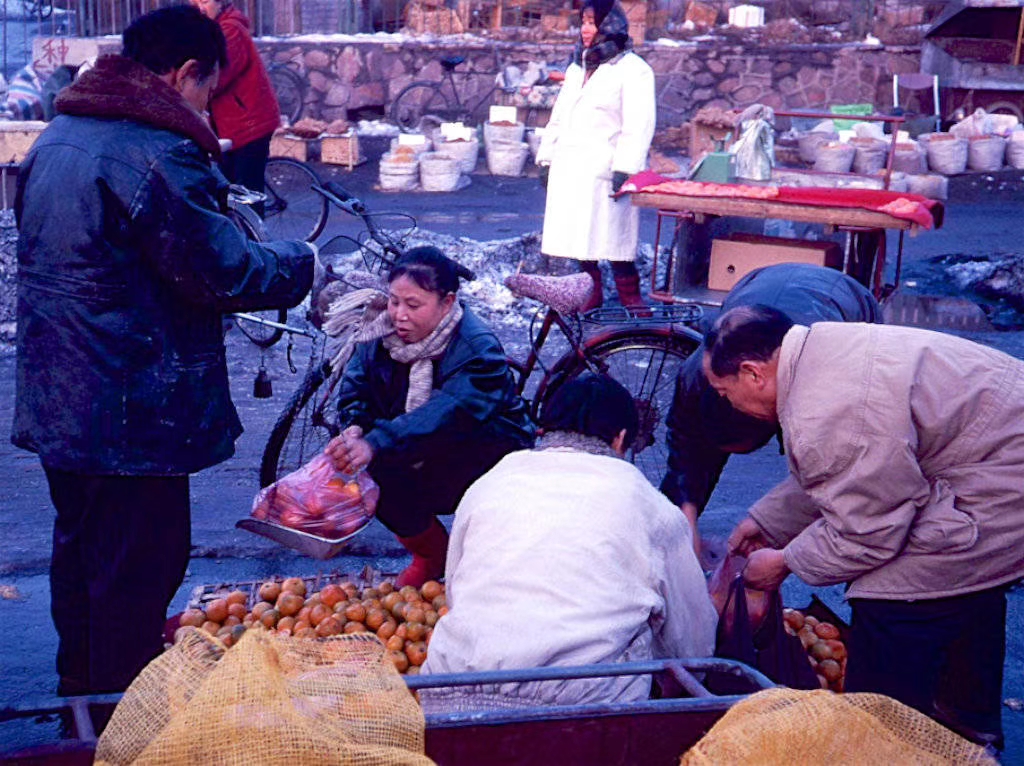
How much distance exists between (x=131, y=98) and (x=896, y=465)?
86.0 inches

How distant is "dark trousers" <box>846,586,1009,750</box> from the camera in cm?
339

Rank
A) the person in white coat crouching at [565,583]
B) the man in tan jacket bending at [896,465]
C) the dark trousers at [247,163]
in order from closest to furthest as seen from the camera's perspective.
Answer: the person in white coat crouching at [565,583] → the man in tan jacket bending at [896,465] → the dark trousers at [247,163]

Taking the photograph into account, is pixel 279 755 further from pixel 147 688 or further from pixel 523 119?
pixel 523 119

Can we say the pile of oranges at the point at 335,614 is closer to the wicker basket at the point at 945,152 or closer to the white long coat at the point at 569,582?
the white long coat at the point at 569,582

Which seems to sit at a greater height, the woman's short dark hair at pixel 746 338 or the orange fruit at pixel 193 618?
the woman's short dark hair at pixel 746 338

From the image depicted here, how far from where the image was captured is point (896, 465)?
309cm

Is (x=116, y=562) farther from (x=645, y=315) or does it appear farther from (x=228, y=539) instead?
(x=645, y=315)

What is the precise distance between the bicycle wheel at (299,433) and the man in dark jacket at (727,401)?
1.66 metres

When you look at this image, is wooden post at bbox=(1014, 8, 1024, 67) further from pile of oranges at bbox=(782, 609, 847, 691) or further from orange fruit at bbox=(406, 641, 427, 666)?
orange fruit at bbox=(406, 641, 427, 666)

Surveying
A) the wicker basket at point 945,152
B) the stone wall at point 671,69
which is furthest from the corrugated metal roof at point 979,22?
the wicker basket at point 945,152

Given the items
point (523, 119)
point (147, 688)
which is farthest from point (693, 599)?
point (523, 119)

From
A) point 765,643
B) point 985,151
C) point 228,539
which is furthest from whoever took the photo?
point 985,151

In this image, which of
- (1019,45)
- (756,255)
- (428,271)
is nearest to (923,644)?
(428,271)

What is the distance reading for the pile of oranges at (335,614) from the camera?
14.2ft
